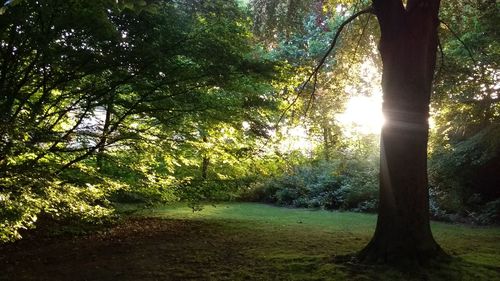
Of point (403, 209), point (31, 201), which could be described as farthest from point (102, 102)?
point (403, 209)

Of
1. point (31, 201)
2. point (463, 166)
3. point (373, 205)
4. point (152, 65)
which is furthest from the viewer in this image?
point (373, 205)

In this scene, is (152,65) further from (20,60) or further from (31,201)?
(31,201)

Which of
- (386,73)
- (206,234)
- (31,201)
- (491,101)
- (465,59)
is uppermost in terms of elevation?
(465,59)

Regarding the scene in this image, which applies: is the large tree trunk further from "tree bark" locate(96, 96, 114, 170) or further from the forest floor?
"tree bark" locate(96, 96, 114, 170)

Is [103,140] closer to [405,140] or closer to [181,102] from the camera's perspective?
[181,102]

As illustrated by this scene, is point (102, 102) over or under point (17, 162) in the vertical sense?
over

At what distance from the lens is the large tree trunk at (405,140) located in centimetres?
556

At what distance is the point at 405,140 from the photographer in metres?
5.68

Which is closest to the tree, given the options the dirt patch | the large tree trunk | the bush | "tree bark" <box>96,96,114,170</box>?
the large tree trunk

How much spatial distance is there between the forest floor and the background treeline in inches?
25.5

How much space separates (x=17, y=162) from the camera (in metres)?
5.69

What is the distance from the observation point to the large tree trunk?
5.56 meters

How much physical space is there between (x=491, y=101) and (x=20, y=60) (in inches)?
384

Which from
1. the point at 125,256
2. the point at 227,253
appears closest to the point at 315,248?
the point at 227,253
